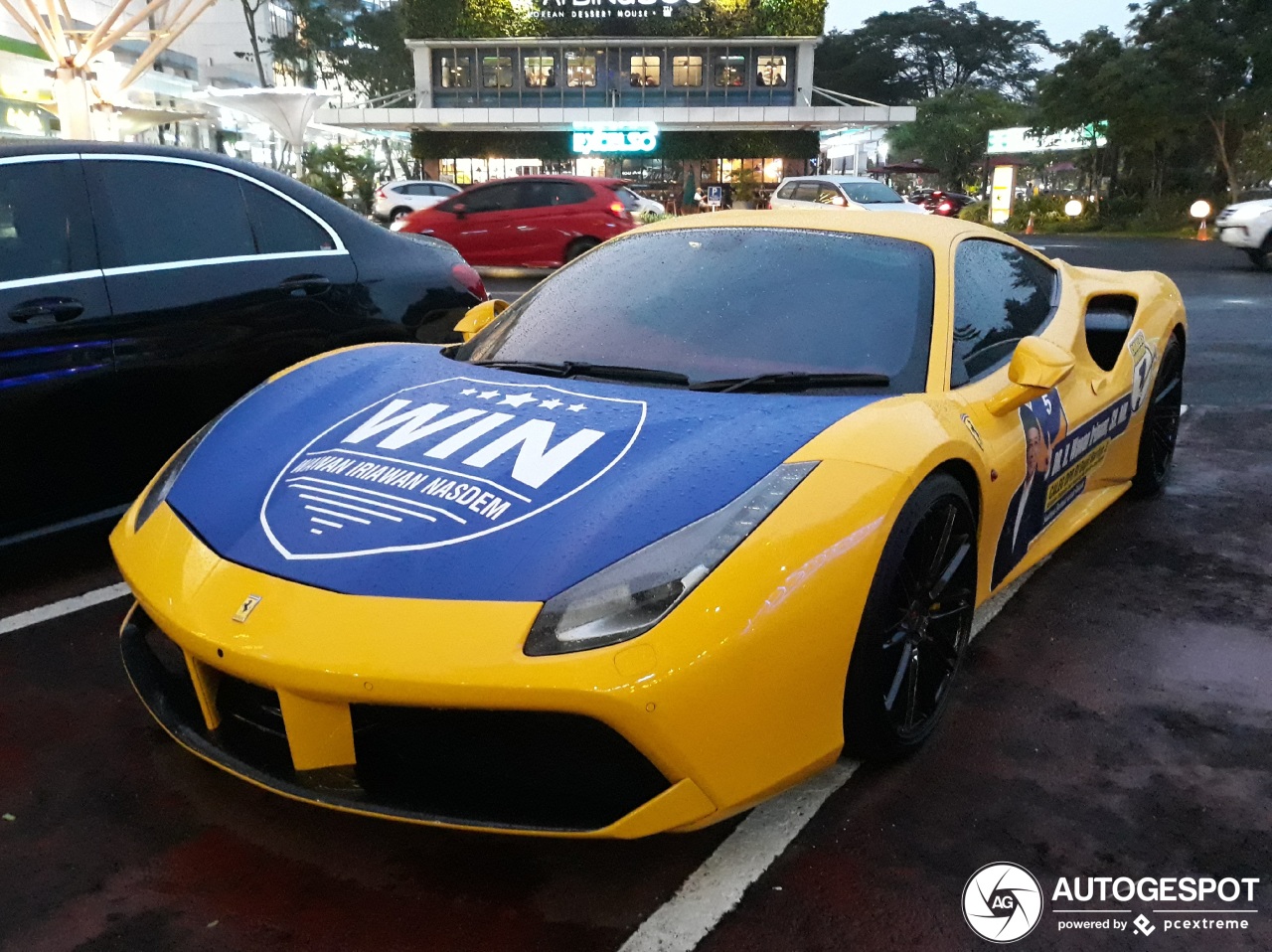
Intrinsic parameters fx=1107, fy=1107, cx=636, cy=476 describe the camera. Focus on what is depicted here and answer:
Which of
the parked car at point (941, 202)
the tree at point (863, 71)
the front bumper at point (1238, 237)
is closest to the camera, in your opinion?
the front bumper at point (1238, 237)

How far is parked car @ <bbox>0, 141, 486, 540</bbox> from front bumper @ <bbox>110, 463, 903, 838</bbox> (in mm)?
1646

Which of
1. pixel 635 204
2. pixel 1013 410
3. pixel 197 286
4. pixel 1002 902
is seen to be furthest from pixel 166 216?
pixel 635 204

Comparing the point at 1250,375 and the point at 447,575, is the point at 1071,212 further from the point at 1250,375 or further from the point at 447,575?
the point at 447,575

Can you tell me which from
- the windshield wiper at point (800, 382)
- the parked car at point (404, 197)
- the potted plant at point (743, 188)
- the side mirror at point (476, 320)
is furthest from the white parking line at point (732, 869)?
the potted plant at point (743, 188)

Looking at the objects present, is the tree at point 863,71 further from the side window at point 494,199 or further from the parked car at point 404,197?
the side window at point 494,199

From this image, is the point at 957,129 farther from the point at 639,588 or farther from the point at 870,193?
the point at 639,588

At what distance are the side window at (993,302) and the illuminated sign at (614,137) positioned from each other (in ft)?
139

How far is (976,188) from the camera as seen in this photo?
179 feet

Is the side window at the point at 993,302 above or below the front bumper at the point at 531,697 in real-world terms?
above

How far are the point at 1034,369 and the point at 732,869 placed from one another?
1.47 m

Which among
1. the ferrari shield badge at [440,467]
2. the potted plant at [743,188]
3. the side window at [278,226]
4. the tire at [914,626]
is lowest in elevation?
the potted plant at [743,188]

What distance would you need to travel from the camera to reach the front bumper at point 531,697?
6.20 ft

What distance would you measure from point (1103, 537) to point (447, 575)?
3060 mm

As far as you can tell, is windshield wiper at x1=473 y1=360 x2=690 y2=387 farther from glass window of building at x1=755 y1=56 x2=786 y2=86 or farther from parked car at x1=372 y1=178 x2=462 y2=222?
glass window of building at x1=755 y1=56 x2=786 y2=86
